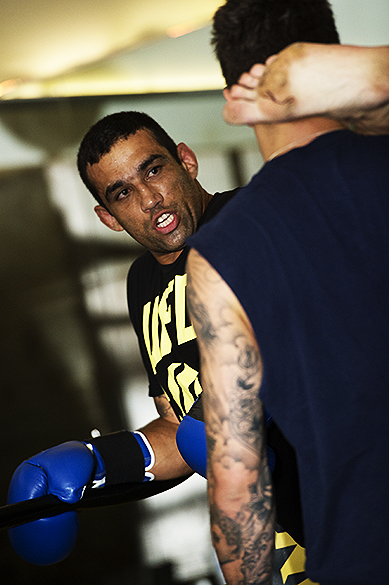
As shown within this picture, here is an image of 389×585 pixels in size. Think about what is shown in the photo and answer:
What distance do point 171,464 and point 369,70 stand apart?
1277mm

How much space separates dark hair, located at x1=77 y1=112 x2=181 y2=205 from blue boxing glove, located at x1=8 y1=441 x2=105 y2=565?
85cm

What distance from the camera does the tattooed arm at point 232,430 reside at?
0.83 metres

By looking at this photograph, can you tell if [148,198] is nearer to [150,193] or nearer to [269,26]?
[150,193]

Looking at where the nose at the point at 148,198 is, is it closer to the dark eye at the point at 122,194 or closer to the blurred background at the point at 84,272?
the dark eye at the point at 122,194

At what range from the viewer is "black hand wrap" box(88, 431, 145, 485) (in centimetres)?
162

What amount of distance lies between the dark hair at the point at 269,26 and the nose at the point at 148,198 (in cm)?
80

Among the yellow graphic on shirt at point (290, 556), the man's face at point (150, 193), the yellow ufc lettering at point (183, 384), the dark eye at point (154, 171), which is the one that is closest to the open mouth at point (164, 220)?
the man's face at point (150, 193)

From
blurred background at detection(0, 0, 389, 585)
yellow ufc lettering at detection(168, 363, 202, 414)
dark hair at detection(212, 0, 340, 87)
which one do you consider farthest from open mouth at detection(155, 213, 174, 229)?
blurred background at detection(0, 0, 389, 585)

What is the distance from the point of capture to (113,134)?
1.71 meters

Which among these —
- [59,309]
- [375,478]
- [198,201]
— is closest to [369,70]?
[375,478]

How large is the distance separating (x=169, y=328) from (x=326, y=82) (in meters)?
0.97

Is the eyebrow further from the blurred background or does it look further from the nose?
the blurred background

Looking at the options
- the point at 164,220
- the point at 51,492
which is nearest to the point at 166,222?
the point at 164,220

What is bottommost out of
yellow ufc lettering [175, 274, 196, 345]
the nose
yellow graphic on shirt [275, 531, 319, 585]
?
yellow graphic on shirt [275, 531, 319, 585]
